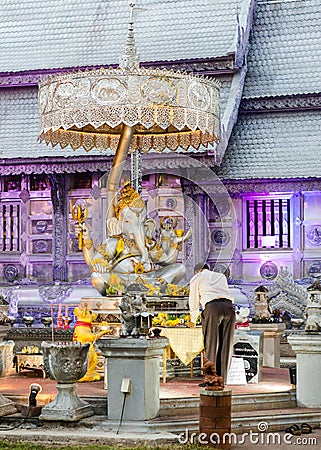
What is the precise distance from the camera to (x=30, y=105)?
87.7 feet

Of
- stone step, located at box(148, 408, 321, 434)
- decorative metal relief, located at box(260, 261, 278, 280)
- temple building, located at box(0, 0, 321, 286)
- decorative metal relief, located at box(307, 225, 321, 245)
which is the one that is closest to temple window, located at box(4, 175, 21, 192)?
temple building, located at box(0, 0, 321, 286)

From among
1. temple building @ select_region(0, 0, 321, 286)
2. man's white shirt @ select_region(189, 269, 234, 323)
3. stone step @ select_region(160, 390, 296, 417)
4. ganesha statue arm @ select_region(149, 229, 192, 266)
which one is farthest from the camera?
temple building @ select_region(0, 0, 321, 286)

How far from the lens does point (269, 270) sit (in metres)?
24.5

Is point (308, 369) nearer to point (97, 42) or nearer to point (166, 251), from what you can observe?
point (166, 251)

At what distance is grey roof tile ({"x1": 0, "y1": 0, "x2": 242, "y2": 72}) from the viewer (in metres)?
26.3

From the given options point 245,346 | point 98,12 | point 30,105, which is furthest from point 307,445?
point 98,12

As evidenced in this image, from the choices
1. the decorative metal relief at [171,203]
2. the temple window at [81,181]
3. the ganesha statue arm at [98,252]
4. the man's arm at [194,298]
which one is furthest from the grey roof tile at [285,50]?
the man's arm at [194,298]

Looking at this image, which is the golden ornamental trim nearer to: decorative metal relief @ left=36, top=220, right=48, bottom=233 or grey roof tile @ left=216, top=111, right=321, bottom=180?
grey roof tile @ left=216, top=111, right=321, bottom=180

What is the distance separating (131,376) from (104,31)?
17.3 metres

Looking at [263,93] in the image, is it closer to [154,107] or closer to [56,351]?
[154,107]

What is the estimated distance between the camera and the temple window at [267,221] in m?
24.8

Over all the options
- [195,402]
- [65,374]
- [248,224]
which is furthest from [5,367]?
[248,224]

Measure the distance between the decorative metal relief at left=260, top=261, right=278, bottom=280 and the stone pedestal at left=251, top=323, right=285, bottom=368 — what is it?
7152 millimetres

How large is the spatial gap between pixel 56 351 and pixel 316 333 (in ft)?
10.9
